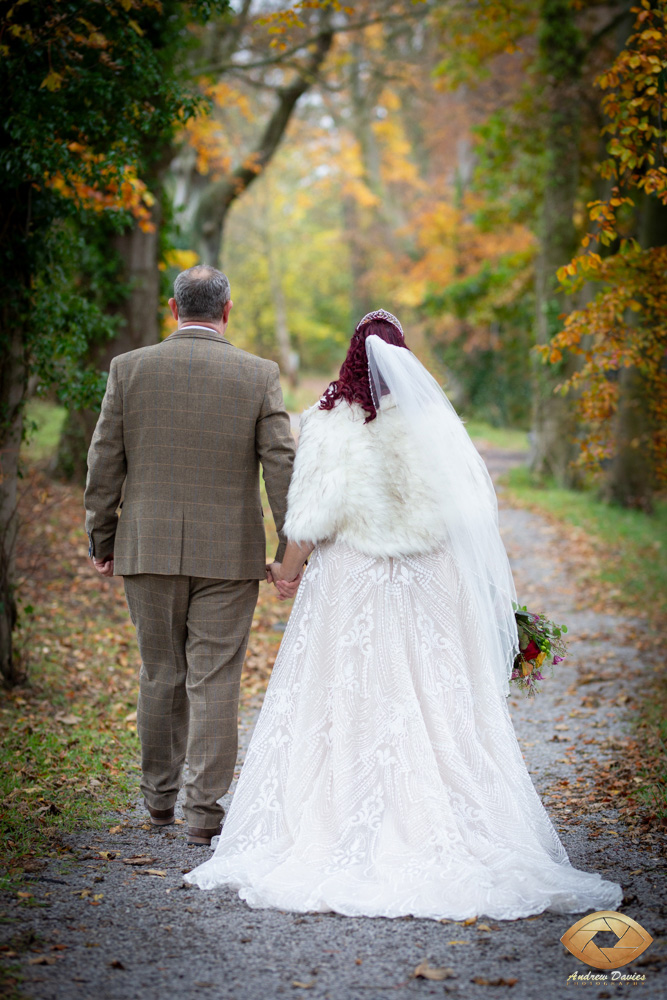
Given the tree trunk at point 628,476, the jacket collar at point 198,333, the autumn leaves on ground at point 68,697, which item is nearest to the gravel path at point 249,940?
the autumn leaves on ground at point 68,697

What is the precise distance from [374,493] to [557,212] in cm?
1335

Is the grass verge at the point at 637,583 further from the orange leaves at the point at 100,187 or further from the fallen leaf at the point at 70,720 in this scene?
the orange leaves at the point at 100,187

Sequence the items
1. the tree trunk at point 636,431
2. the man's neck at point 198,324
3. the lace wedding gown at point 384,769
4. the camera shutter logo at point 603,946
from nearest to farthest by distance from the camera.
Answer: the camera shutter logo at point 603,946, the lace wedding gown at point 384,769, the man's neck at point 198,324, the tree trunk at point 636,431

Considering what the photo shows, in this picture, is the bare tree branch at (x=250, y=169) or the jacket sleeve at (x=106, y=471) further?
the bare tree branch at (x=250, y=169)

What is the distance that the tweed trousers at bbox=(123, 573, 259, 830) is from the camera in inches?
154

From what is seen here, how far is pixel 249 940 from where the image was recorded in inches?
120

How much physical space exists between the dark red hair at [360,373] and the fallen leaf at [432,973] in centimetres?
204

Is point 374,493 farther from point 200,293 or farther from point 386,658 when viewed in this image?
point 200,293

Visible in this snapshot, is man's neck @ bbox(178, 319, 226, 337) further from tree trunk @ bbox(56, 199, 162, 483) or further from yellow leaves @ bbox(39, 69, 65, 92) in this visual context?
tree trunk @ bbox(56, 199, 162, 483)

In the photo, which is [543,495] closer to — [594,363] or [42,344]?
[594,363]

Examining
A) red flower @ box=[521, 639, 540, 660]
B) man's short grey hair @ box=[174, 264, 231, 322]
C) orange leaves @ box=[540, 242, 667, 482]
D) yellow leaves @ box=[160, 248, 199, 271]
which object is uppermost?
yellow leaves @ box=[160, 248, 199, 271]

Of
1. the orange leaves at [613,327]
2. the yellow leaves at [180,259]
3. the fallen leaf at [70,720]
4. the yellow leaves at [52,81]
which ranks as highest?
the yellow leaves at [180,259]

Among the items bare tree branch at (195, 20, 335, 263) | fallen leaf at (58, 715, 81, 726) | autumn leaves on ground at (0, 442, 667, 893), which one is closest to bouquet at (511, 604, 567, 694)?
autumn leaves on ground at (0, 442, 667, 893)

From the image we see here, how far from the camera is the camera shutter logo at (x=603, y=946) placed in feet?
9.43
